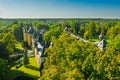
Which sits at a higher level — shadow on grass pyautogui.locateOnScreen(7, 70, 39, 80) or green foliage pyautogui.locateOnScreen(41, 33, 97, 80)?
green foliage pyautogui.locateOnScreen(41, 33, 97, 80)

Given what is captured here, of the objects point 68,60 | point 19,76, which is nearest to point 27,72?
point 19,76

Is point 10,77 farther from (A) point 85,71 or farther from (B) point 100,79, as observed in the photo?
(B) point 100,79

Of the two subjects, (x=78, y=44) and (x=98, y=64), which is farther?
(x=78, y=44)

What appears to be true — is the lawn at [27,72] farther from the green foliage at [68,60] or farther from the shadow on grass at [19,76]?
the green foliage at [68,60]

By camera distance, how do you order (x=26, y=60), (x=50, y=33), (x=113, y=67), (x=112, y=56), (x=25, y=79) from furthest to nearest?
(x=50, y=33) < (x=26, y=60) < (x=25, y=79) < (x=112, y=56) < (x=113, y=67)

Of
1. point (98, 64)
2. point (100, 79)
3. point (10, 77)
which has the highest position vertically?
point (98, 64)

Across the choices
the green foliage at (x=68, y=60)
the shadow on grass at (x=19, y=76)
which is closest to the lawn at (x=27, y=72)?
the shadow on grass at (x=19, y=76)

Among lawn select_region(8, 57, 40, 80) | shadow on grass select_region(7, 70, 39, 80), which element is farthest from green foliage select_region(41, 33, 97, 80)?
lawn select_region(8, 57, 40, 80)

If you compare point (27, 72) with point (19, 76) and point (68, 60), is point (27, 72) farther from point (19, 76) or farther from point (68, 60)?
point (68, 60)

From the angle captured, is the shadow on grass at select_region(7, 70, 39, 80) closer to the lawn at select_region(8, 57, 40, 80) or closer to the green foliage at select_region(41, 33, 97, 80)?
the lawn at select_region(8, 57, 40, 80)

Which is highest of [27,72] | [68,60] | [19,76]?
[68,60]

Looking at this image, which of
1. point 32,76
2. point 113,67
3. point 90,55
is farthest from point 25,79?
point 113,67
